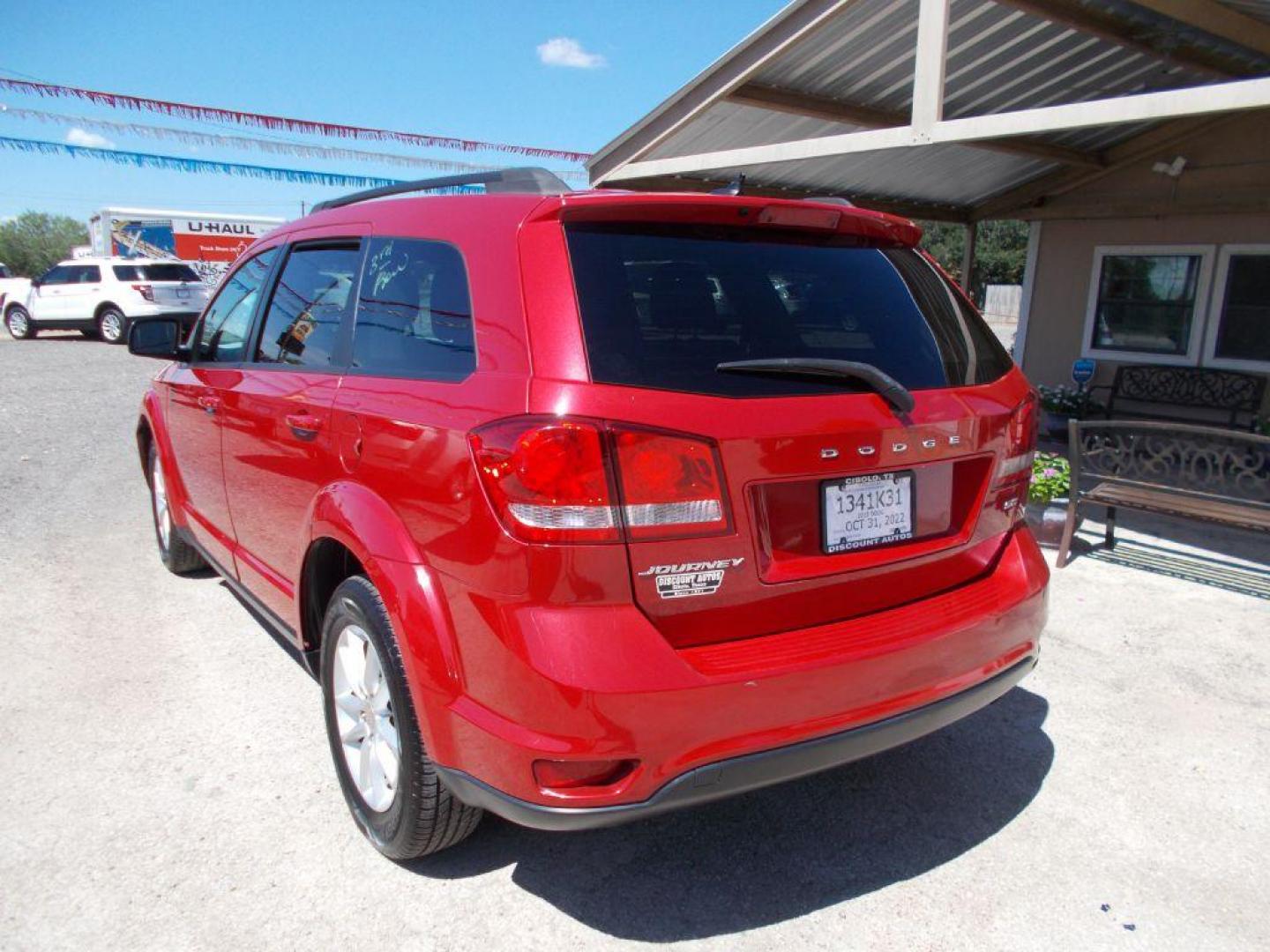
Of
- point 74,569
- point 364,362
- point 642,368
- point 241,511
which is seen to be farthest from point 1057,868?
point 74,569

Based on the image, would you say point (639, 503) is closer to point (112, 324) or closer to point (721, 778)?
point (721, 778)

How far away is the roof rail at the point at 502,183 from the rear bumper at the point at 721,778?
1.42 m

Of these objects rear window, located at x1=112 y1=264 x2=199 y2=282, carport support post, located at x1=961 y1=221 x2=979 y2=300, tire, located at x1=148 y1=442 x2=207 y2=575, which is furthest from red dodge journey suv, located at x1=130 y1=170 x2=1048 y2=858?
rear window, located at x1=112 y1=264 x2=199 y2=282

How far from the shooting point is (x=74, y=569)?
16.4 ft

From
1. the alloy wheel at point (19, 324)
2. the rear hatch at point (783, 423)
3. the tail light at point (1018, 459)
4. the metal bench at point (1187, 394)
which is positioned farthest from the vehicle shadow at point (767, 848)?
the alloy wheel at point (19, 324)

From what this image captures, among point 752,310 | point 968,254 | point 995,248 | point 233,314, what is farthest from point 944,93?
point 995,248

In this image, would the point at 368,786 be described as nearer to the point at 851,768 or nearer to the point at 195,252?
the point at 851,768

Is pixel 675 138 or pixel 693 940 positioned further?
pixel 675 138

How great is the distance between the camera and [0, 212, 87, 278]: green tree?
66.0 m

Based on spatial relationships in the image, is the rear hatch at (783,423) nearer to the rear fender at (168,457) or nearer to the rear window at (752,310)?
the rear window at (752,310)

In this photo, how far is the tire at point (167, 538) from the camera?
472 cm

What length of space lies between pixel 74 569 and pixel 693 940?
437 centimetres

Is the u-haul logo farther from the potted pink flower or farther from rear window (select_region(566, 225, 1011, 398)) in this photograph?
the potted pink flower

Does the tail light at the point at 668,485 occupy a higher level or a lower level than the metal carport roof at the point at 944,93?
lower
